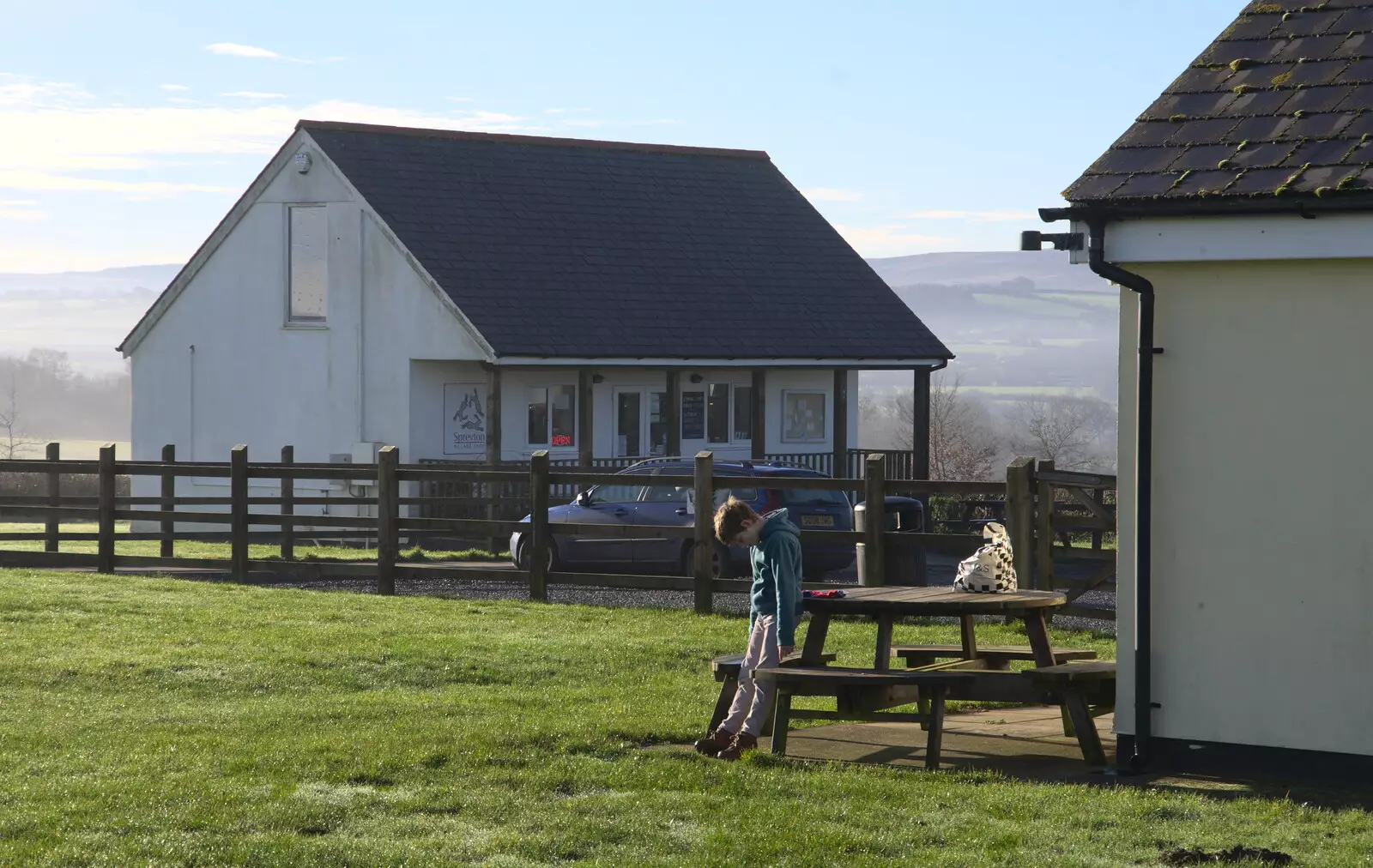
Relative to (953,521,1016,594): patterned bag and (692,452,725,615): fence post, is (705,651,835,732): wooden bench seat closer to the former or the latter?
(953,521,1016,594): patterned bag

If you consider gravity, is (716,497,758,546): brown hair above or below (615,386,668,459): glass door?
below

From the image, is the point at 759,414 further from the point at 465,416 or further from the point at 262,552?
the point at 262,552

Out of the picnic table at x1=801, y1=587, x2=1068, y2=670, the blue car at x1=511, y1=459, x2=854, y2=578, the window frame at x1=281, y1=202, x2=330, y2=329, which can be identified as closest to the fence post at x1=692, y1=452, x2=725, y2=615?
the blue car at x1=511, y1=459, x2=854, y2=578

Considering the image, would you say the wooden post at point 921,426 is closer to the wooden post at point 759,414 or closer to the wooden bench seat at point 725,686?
the wooden post at point 759,414

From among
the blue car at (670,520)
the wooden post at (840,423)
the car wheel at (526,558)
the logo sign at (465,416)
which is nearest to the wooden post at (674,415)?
the logo sign at (465,416)

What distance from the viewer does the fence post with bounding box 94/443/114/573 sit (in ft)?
68.8

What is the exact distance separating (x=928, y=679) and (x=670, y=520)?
12.7 metres

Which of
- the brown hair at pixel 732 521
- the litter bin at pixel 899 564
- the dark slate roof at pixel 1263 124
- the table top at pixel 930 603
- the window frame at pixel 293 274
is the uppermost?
the window frame at pixel 293 274

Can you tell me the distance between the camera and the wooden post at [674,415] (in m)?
33.4

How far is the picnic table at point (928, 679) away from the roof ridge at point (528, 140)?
25138 mm

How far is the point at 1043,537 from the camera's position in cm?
1552

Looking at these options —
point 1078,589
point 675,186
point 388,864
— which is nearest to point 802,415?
point 675,186

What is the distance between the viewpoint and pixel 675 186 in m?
38.1

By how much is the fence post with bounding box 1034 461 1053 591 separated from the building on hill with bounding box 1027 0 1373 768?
5.89m
